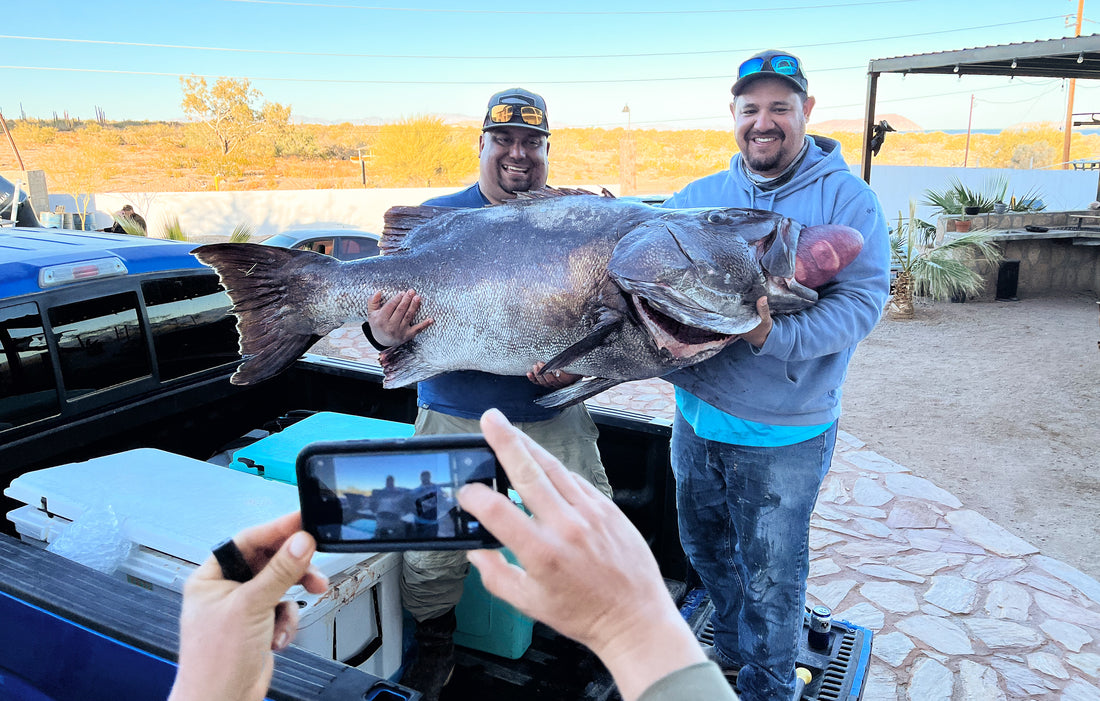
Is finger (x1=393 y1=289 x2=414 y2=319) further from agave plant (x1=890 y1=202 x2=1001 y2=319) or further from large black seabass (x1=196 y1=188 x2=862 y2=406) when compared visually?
agave plant (x1=890 y1=202 x2=1001 y2=319)

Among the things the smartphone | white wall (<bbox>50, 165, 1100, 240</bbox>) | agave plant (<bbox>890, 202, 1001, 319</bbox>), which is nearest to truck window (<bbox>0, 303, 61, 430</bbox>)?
Result: the smartphone

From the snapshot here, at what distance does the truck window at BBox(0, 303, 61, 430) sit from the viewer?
275cm

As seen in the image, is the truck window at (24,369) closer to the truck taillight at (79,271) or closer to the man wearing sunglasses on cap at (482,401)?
the truck taillight at (79,271)

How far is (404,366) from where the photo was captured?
2684 mm

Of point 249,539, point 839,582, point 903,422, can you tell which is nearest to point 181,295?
point 249,539

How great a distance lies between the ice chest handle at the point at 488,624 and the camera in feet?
8.97

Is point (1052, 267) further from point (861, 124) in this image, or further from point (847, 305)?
point (861, 124)

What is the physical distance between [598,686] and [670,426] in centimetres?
111

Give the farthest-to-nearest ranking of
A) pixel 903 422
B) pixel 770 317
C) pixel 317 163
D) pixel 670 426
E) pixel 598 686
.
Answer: pixel 317 163
pixel 903 422
pixel 670 426
pixel 598 686
pixel 770 317

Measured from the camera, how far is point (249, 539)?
105 cm

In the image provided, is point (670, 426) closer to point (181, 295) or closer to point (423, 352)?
point (423, 352)

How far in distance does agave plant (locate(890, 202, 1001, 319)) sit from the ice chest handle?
37.7 feet

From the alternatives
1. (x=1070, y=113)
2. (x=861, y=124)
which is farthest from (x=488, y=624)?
(x=861, y=124)

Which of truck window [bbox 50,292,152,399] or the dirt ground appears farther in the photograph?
the dirt ground
